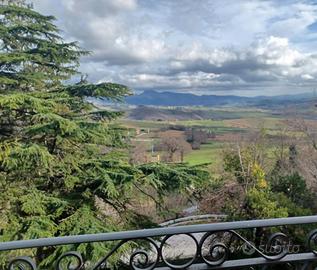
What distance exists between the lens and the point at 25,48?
361 inches

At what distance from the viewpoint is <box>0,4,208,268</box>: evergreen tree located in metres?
6.39

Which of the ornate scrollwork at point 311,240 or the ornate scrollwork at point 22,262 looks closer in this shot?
the ornate scrollwork at point 22,262

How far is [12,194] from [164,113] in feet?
191

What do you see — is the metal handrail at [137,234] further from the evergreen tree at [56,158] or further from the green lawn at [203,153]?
the green lawn at [203,153]

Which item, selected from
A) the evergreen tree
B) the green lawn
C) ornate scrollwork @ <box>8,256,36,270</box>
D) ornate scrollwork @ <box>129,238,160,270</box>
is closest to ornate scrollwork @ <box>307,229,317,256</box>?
ornate scrollwork @ <box>129,238,160,270</box>

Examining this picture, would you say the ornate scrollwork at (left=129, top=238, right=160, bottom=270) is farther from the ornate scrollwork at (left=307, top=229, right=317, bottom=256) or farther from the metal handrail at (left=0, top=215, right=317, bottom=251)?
the ornate scrollwork at (left=307, top=229, right=317, bottom=256)

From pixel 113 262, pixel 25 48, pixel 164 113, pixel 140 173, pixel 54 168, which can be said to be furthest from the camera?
pixel 164 113

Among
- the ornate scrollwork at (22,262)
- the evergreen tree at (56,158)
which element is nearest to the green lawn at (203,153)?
the evergreen tree at (56,158)

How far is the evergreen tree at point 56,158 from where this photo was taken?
6395mm

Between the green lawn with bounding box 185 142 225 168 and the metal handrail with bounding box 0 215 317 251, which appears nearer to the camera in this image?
the metal handrail with bounding box 0 215 317 251

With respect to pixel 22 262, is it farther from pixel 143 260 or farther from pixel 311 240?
pixel 311 240

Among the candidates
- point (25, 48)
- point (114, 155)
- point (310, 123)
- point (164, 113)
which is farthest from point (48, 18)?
point (164, 113)

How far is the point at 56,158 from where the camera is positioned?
292 inches

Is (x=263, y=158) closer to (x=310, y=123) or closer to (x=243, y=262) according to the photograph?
(x=310, y=123)
